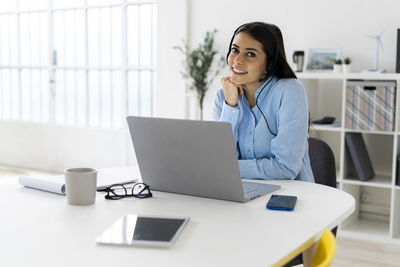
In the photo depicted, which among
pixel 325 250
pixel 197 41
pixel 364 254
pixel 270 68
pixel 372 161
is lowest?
pixel 364 254

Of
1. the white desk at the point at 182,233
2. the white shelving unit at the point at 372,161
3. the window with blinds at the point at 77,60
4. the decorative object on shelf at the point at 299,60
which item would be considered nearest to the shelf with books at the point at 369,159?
the white shelving unit at the point at 372,161

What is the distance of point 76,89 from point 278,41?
4121 mm

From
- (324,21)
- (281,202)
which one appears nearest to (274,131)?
(281,202)

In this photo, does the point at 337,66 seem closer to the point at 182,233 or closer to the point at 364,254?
the point at 364,254

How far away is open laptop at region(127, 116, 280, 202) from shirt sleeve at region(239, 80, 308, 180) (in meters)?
0.20

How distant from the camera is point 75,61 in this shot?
5809 mm

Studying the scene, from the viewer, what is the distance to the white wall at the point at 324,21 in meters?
3.78

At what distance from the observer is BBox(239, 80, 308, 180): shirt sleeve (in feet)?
6.13

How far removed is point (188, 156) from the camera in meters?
1.52

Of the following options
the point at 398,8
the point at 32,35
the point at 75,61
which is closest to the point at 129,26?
the point at 75,61

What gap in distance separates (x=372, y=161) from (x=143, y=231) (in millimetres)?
3009

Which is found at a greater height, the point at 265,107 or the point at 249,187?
the point at 265,107

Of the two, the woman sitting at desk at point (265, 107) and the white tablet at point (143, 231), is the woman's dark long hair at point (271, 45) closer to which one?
the woman sitting at desk at point (265, 107)

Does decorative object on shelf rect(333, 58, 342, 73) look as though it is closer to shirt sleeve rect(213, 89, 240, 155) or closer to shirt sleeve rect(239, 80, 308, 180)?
shirt sleeve rect(213, 89, 240, 155)
